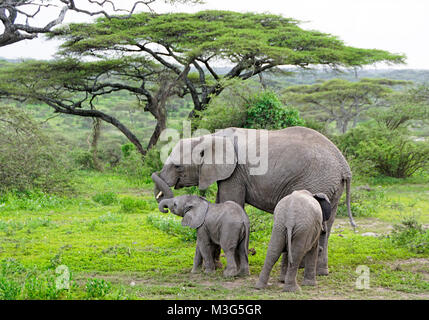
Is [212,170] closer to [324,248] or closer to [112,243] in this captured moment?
[324,248]

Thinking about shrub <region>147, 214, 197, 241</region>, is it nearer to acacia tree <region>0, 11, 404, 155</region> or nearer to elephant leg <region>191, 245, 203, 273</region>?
elephant leg <region>191, 245, 203, 273</region>

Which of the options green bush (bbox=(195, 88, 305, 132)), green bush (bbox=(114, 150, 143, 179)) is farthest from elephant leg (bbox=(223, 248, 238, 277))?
green bush (bbox=(114, 150, 143, 179))

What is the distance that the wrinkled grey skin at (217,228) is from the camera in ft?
20.4

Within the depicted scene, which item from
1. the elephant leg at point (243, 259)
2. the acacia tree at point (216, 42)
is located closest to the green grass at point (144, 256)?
the elephant leg at point (243, 259)

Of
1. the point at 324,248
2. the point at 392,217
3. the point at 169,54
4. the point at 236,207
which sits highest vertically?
the point at 169,54

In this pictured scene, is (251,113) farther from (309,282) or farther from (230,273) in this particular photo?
(309,282)

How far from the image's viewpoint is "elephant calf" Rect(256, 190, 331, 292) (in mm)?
5457

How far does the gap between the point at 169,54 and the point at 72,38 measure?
4058 millimetres

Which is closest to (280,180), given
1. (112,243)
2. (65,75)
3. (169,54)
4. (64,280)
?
(64,280)

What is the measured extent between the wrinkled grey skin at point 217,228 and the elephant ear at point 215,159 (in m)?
0.31

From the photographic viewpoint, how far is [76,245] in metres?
8.13

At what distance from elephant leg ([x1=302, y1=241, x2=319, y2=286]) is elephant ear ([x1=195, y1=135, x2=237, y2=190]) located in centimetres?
142

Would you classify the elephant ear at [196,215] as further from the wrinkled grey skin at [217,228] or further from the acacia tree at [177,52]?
the acacia tree at [177,52]

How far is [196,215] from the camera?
21.1 ft
